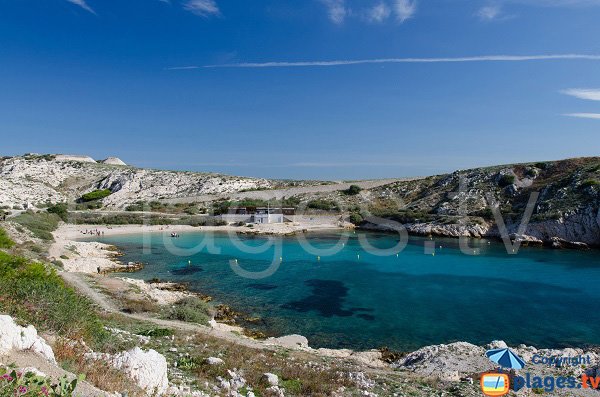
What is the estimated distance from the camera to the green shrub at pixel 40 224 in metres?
40.7

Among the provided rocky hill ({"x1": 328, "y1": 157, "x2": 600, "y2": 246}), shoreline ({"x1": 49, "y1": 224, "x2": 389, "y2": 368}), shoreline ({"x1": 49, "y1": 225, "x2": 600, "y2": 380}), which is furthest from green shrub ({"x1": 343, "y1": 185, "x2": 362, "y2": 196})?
shoreline ({"x1": 49, "y1": 225, "x2": 600, "y2": 380})

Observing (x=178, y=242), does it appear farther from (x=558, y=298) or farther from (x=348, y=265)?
(x=558, y=298)

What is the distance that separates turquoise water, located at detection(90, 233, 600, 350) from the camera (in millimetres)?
19484

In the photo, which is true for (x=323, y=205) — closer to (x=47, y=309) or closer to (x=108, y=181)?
(x=108, y=181)

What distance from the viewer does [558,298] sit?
26.0 meters

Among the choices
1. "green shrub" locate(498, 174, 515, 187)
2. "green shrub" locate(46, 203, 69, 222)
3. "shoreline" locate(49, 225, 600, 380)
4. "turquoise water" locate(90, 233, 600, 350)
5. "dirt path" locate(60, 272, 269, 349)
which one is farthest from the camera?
"green shrub" locate(498, 174, 515, 187)

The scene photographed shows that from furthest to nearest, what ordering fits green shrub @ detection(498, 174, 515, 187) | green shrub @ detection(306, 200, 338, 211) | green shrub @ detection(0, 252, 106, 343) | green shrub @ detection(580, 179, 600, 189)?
green shrub @ detection(306, 200, 338, 211) < green shrub @ detection(498, 174, 515, 187) < green shrub @ detection(580, 179, 600, 189) < green shrub @ detection(0, 252, 106, 343)

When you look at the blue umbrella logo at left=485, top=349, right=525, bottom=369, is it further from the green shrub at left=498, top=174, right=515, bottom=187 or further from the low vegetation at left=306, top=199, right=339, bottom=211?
the low vegetation at left=306, top=199, right=339, bottom=211

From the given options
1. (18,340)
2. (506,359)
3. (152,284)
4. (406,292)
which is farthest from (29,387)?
(406,292)

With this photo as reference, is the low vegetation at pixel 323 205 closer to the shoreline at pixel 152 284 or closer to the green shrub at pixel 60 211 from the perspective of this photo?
the shoreline at pixel 152 284

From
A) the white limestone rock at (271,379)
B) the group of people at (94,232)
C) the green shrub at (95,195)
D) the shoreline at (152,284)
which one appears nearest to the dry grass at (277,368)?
the white limestone rock at (271,379)

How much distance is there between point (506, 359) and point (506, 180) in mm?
59977

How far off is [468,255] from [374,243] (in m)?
12.3

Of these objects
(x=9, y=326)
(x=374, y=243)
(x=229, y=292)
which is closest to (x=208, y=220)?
(x=374, y=243)
